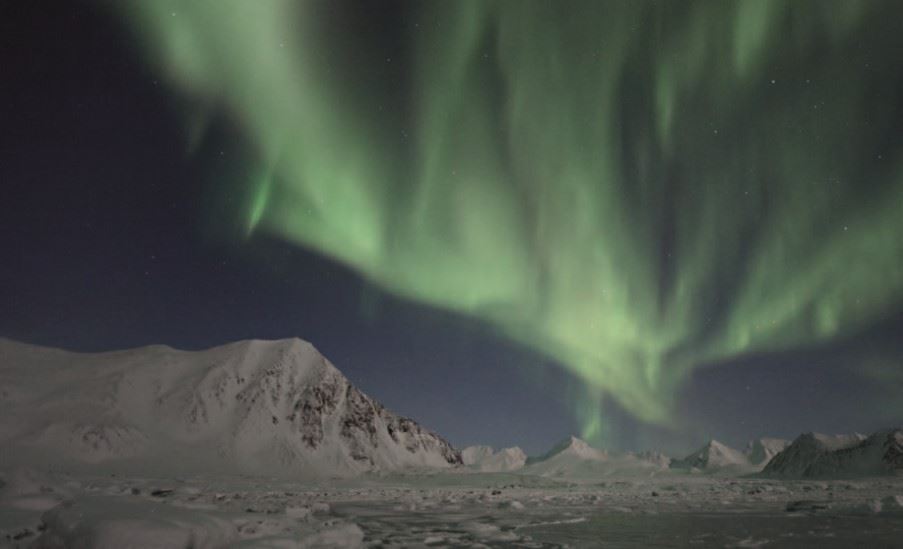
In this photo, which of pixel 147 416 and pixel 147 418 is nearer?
pixel 147 418

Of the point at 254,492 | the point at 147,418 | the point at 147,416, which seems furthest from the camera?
the point at 147,416

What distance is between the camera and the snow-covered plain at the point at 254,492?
56.7 ft

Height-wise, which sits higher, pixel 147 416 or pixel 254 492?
pixel 147 416

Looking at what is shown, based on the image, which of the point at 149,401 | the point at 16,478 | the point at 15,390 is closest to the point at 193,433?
the point at 149,401

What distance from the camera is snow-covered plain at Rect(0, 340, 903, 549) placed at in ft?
56.7

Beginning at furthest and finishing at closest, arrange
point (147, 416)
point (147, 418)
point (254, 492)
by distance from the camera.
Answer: point (147, 416)
point (147, 418)
point (254, 492)

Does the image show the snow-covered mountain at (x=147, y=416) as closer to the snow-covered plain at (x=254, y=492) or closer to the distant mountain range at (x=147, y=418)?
the distant mountain range at (x=147, y=418)

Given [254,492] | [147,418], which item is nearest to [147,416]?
[147,418]

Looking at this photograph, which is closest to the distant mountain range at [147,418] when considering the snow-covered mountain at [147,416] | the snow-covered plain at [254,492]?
the snow-covered mountain at [147,416]

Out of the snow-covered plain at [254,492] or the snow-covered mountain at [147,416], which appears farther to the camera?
the snow-covered mountain at [147,416]

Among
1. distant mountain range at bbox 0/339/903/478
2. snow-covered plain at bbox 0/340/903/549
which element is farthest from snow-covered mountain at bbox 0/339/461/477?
snow-covered plain at bbox 0/340/903/549

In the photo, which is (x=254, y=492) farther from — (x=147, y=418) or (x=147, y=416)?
(x=147, y=416)

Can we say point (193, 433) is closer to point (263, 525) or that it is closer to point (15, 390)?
point (15, 390)

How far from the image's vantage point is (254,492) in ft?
205
